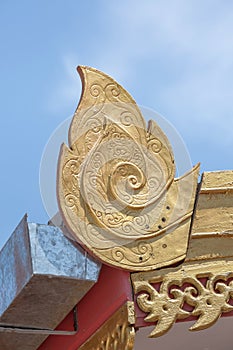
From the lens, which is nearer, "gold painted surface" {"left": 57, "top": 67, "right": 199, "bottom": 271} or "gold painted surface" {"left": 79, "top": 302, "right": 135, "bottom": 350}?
"gold painted surface" {"left": 79, "top": 302, "right": 135, "bottom": 350}

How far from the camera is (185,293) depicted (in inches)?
190

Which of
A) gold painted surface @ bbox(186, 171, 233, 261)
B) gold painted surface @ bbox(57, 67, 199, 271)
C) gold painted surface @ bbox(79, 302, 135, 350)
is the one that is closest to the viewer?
gold painted surface @ bbox(79, 302, 135, 350)

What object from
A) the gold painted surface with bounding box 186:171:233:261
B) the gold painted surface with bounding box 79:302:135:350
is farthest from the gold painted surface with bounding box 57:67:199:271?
the gold painted surface with bounding box 79:302:135:350

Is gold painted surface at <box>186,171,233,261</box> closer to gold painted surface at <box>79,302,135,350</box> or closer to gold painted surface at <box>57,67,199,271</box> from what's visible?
gold painted surface at <box>57,67,199,271</box>

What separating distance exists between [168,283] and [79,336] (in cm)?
74

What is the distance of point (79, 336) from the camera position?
17.2ft

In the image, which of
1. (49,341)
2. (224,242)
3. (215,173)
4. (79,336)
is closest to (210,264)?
(224,242)

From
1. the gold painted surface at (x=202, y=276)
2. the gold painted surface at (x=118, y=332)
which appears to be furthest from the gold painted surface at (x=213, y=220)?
the gold painted surface at (x=118, y=332)

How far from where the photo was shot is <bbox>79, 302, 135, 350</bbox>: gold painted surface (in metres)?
4.68

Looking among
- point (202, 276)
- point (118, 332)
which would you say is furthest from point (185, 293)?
point (118, 332)

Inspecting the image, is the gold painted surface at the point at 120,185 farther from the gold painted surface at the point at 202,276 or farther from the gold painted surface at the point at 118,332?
the gold painted surface at the point at 118,332

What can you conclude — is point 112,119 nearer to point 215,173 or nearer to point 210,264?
point 215,173

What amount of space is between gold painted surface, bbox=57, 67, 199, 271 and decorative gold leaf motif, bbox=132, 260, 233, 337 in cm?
8

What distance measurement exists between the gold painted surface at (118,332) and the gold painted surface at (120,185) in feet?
0.80
